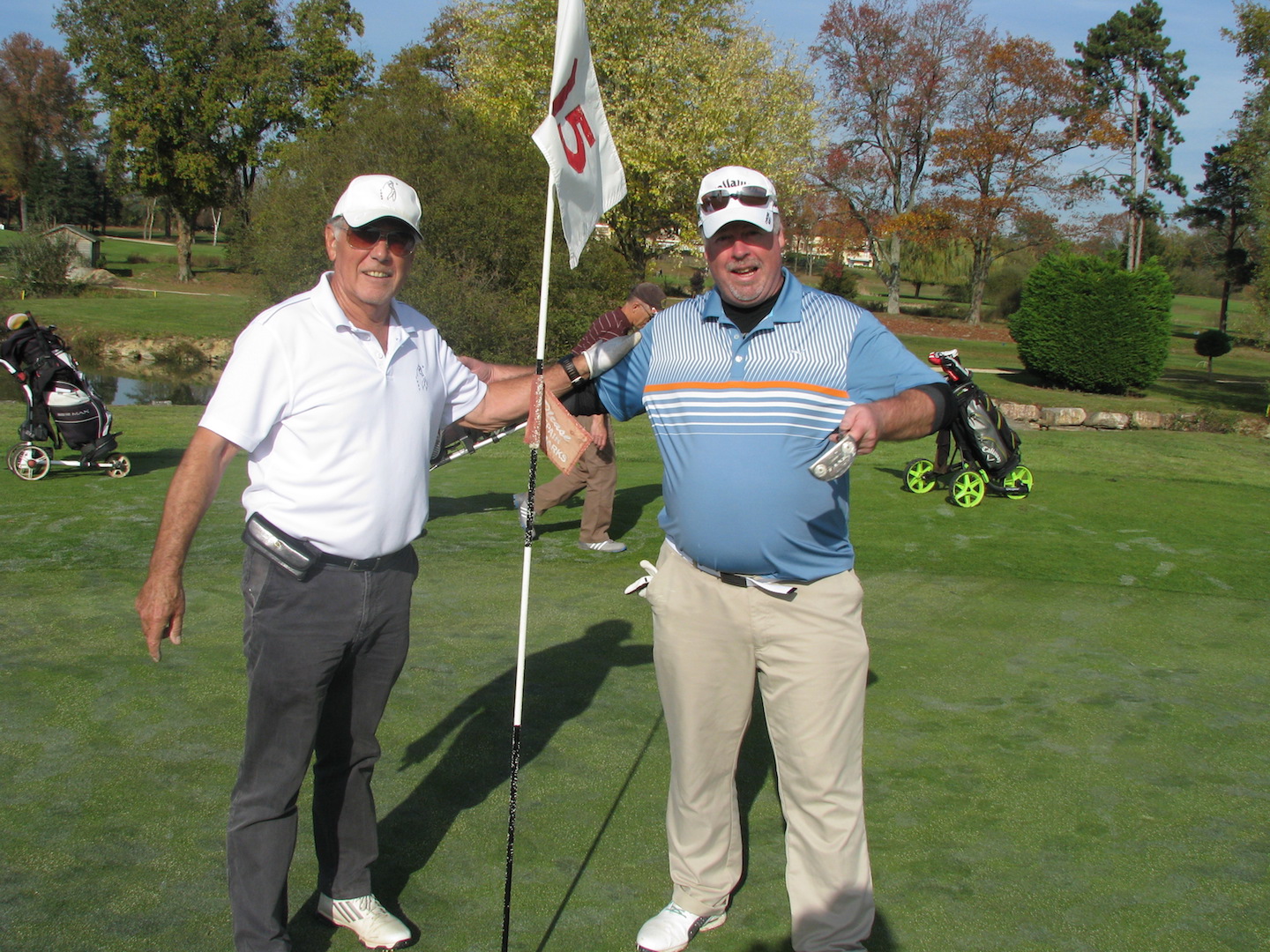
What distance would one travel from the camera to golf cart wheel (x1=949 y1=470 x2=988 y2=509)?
9.64m

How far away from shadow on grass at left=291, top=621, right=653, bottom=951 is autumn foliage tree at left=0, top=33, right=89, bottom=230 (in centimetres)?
7988

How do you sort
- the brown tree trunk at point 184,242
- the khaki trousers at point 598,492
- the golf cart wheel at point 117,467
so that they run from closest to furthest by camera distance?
1. the khaki trousers at point 598,492
2. the golf cart wheel at point 117,467
3. the brown tree trunk at point 184,242

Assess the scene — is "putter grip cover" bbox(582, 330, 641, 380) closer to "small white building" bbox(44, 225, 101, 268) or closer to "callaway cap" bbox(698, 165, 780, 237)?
"callaway cap" bbox(698, 165, 780, 237)

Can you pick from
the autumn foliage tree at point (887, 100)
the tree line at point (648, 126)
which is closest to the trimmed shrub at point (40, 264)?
the tree line at point (648, 126)

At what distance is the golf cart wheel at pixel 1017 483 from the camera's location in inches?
392

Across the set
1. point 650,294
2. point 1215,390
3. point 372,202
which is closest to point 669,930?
point 372,202

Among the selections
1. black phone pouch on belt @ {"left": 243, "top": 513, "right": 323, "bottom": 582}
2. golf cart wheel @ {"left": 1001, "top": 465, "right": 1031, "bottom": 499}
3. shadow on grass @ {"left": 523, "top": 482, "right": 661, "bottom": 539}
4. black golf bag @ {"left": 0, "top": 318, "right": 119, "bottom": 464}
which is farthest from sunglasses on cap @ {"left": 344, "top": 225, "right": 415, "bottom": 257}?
golf cart wheel @ {"left": 1001, "top": 465, "right": 1031, "bottom": 499}

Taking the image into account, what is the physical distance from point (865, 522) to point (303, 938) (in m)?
6.49

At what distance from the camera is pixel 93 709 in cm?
443

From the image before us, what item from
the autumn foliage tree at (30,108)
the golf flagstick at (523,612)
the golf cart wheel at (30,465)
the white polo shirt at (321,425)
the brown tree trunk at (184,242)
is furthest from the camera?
the autumn foliage tree at (30,108)

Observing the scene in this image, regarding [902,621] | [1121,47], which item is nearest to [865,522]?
[902,621]

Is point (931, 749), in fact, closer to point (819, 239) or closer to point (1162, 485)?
point (1162, 485)

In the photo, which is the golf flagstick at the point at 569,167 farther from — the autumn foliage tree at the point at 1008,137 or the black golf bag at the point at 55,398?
the autumn foliage tree at the point at 1008,137

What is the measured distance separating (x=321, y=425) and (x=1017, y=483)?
8445mm
